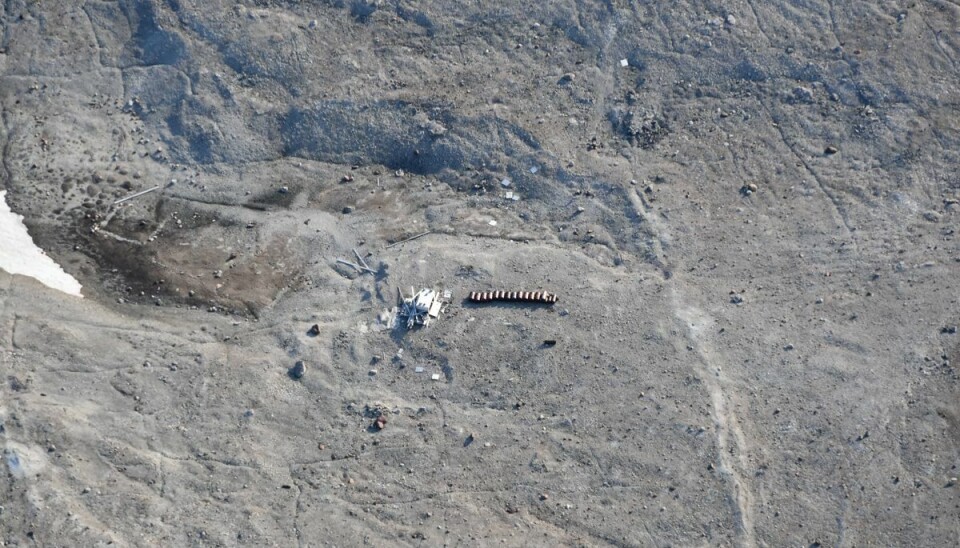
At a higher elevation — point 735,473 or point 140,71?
point 140,71

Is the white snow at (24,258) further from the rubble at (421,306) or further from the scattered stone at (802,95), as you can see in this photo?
the scattered stone at (802,95)

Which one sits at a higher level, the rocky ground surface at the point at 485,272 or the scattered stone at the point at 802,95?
the scattered stone at the point at 802,95

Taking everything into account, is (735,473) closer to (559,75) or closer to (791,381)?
(791,381)

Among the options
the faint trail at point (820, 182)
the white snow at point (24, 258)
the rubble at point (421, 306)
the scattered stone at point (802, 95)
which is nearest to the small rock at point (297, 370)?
the rubble at point (421, 306)

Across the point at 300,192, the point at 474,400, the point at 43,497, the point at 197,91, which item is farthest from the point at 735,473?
the point at 197,91

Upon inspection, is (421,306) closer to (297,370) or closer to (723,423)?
(297,370)
